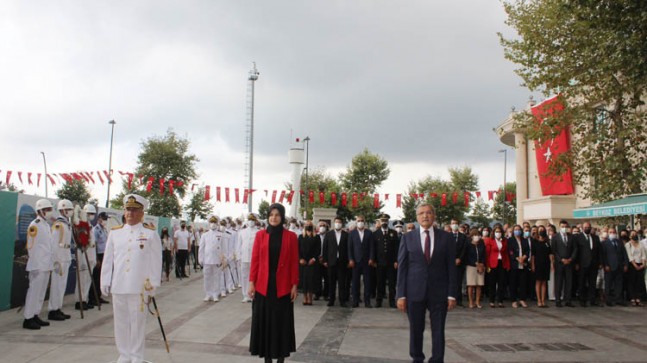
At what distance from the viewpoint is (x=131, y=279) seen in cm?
579

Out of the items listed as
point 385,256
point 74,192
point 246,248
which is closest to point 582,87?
point 385,256

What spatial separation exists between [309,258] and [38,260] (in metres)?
6.21

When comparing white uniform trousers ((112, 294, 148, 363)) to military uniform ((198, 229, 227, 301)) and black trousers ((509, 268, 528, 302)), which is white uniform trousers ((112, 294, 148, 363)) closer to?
military uniform ((198, 229, 227, 301))

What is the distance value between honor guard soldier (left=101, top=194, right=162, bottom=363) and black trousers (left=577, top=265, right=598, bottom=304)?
36.8 ft

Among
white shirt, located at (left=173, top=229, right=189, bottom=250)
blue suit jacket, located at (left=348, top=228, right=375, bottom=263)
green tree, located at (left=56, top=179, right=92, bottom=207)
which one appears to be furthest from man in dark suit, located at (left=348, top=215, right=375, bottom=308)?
green tree, located at (left=56, top=179, right=92, bottom=207)

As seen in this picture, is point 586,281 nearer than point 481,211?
Yes

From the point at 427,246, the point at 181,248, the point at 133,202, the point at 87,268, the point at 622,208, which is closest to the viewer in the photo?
the point at 427,246

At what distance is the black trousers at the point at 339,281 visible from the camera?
40.2ft

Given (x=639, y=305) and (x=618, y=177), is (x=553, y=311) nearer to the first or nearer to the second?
(x=639, y=305)

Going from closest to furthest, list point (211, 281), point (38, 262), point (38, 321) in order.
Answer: point (38, 321) → point (38, 262) → point (211, 281)

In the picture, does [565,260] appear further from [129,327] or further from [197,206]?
[197,206]

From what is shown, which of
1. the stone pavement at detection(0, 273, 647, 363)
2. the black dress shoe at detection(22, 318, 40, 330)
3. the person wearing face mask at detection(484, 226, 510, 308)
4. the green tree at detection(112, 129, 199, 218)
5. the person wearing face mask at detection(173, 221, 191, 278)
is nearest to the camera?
the stone pavement at detection(0, 273, 647, 363)

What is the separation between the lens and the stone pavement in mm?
6805

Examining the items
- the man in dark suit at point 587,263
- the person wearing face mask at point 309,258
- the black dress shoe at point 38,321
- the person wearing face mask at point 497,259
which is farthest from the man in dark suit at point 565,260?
the black dress shoe at point 38,321
